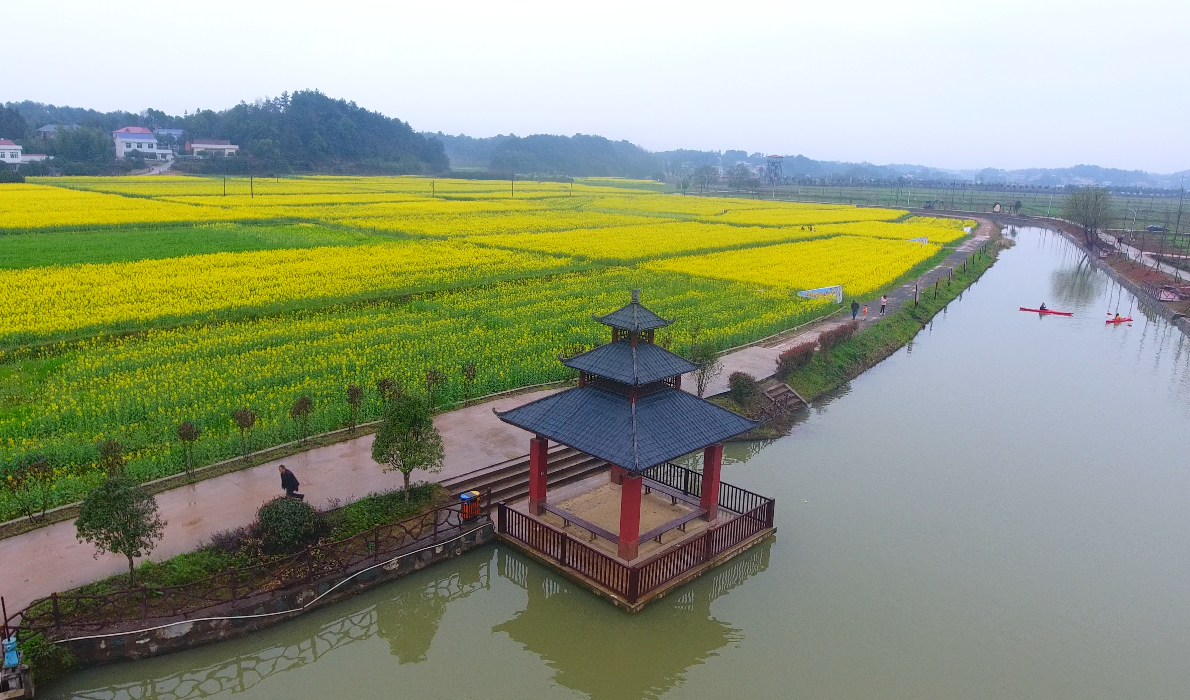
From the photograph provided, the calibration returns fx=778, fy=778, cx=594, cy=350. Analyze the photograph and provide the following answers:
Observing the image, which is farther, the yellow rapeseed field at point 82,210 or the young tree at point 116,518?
the yellow rapeseed field at point 82,210

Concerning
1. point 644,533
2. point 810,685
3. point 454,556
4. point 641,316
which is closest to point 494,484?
point 454,556

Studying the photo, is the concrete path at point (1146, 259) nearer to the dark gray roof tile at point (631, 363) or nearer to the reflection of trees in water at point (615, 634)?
the dark gray roof tile at point (631, 363)

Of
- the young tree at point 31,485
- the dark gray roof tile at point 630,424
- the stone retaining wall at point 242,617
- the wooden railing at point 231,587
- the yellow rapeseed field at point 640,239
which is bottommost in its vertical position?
the stone retaining wall at point 242,617

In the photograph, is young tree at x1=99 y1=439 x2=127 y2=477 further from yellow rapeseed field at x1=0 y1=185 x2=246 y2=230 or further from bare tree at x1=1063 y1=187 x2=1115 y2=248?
bare tree at x1=1063 y1=187 x2=1115 y2=248

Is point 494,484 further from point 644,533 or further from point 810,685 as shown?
point 810,685

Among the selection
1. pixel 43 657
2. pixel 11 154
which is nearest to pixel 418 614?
pixel 43 657

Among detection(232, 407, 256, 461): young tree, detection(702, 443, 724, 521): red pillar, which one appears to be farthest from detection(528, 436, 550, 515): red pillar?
detection(232, 407, 256, 461): young tree

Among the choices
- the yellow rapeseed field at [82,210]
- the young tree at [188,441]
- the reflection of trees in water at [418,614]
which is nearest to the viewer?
the reflection of trees in water at [418,614]

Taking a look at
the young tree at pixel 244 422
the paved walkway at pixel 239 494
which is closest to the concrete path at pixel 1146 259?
the paved walkway at pixel 239 494
